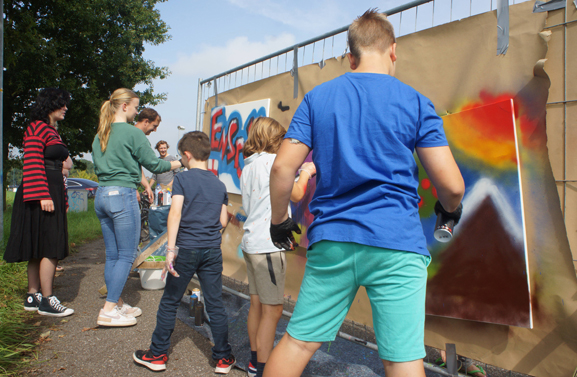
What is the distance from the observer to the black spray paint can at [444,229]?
1.47 meters

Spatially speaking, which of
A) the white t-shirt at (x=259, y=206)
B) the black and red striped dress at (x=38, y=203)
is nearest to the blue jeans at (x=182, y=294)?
the white t-shirt at (x=259, y=206)

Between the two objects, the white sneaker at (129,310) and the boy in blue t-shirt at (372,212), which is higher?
the boy in blue t-shirt at (372,212)

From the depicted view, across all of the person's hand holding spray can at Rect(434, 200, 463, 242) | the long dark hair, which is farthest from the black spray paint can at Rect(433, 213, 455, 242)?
the long dark hair

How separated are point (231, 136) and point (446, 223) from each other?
11.2 feet

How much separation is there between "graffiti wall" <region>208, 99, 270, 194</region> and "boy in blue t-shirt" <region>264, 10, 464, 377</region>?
102 inches

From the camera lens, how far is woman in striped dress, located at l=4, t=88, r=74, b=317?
137 inches

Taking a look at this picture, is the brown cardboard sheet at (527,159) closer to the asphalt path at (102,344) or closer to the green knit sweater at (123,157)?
the asphalt path at (102,344)

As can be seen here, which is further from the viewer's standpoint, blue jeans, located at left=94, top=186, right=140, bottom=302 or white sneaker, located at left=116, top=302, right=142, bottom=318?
white sneaker, located at left=116, top=302, right=142, bottom=318

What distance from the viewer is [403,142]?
1.43 m

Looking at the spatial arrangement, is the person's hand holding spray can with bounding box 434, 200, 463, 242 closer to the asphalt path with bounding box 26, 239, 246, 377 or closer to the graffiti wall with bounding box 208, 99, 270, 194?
the asphalt path with bounding box 26, 239, 246, 377

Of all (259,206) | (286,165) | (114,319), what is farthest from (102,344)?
(286,165)

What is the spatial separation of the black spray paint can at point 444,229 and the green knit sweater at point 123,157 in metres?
2.62

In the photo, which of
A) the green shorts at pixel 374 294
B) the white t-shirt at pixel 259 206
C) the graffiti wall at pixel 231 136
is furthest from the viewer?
the graffiti wall at pixel 231 136

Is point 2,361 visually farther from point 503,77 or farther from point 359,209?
point 503,77
